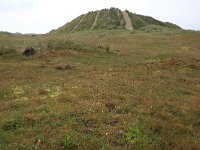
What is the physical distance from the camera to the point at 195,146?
1413 centimetres

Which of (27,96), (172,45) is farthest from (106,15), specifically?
(27,96)

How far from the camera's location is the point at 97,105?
17594 millimetres

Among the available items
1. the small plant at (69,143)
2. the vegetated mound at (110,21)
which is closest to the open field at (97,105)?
the small plant at (69,143)

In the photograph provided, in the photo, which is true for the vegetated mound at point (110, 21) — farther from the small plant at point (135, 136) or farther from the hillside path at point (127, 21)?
the small plant at point (135, 136)

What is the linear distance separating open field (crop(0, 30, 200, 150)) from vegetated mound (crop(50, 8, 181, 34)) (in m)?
54.6

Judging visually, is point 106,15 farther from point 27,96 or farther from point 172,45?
point 27,96

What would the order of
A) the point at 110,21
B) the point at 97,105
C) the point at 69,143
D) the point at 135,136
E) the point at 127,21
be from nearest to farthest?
the point at 69,143 → the point at 135,136 → the point at 97,105 → the point at 110,21 → the point at 127,21

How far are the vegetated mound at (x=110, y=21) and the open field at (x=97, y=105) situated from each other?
5457cm

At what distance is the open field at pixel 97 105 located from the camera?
13.9m

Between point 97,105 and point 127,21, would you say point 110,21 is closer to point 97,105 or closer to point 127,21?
point 127,21

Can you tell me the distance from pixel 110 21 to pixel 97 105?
2870 inches

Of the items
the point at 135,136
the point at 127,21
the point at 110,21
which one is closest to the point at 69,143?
the point at 135,136

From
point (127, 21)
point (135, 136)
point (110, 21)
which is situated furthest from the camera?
point (127, 21)

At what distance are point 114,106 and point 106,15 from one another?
80709mm
